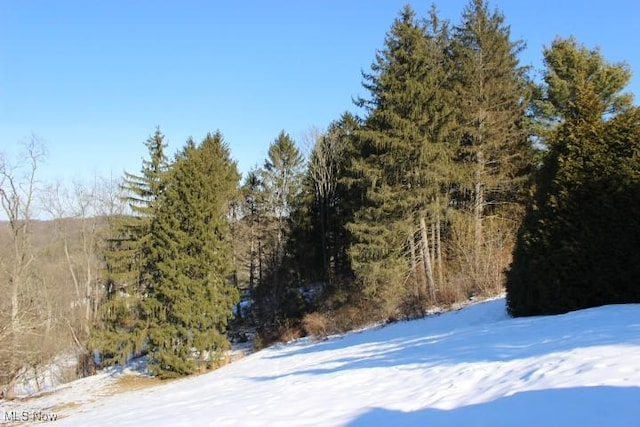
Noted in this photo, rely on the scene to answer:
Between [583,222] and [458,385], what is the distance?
5.42 metres

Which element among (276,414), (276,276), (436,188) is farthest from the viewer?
(276,276)

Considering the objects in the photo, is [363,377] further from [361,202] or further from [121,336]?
[121,336]

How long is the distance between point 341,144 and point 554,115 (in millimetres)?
13517

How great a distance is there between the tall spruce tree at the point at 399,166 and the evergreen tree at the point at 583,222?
972cm

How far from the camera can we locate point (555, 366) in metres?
5.59

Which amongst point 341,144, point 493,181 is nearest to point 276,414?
point 493,181

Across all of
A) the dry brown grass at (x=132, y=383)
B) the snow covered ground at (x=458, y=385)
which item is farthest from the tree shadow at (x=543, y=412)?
the dry brown grass at (x=132, y=383)

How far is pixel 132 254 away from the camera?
26797 mm

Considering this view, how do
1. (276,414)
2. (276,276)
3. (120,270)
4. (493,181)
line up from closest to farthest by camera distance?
(276,414)
(493,181)
(120,270)
(276,276)

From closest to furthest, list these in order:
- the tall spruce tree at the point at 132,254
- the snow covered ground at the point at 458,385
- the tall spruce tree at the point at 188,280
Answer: the snow covered ground at the point at 458,385
the tall spruce tree at the point at 188,280
the tall spruce tree at the point at 132,254

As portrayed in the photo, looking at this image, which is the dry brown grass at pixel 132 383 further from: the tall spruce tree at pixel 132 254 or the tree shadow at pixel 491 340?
the tree shadow at pixel 491 340

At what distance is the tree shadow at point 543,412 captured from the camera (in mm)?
3889

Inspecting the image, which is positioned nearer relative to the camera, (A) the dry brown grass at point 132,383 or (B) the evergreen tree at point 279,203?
(A) the dry brown grass at point 132,383

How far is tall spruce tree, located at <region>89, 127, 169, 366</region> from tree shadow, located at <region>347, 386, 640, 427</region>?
2249 cm
